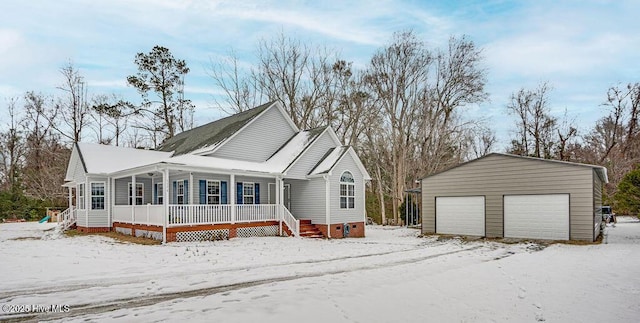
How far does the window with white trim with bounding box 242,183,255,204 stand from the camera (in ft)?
59.9

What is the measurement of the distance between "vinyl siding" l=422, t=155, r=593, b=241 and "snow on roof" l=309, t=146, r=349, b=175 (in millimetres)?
4391

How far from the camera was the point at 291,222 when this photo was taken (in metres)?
18.0

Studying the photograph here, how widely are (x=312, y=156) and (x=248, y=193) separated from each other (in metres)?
3.66

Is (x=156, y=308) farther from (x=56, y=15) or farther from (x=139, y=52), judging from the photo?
(x=139, y=52)

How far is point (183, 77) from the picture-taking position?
33625 millimetres

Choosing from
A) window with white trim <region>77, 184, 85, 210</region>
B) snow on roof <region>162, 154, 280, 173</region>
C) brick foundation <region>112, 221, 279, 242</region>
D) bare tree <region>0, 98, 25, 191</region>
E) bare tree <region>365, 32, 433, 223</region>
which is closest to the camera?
brick foundation <region>112, 221, 279, 242</region>

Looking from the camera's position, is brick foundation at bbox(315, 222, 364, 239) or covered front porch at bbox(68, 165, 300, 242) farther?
brick foundation at bbox(315, 222, 364, 239)

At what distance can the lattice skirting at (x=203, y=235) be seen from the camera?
14930 mm

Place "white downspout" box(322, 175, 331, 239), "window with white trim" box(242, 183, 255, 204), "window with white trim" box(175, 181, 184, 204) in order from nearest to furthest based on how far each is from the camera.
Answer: "window with white trim" box(175, 181, 184, 204), "window with white trim" box(242, 183, 255, 204), "white downspout" box(322, 175, 331, 239)

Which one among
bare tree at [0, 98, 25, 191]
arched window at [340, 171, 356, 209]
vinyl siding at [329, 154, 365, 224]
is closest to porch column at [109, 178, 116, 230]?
vinyl siding at [329, 154, 365, 224]

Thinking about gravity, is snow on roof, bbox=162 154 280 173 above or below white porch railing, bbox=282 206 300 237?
above

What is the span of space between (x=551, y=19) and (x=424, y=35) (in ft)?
54.9

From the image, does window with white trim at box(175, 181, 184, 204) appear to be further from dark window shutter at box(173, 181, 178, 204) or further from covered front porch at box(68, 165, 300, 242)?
dark window shutter at box(173, 181, 178, 204)

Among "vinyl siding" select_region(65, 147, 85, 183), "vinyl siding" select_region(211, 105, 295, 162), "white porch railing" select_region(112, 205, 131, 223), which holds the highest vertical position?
"vinyl siding" select_region(211, 105, 295, 162)
